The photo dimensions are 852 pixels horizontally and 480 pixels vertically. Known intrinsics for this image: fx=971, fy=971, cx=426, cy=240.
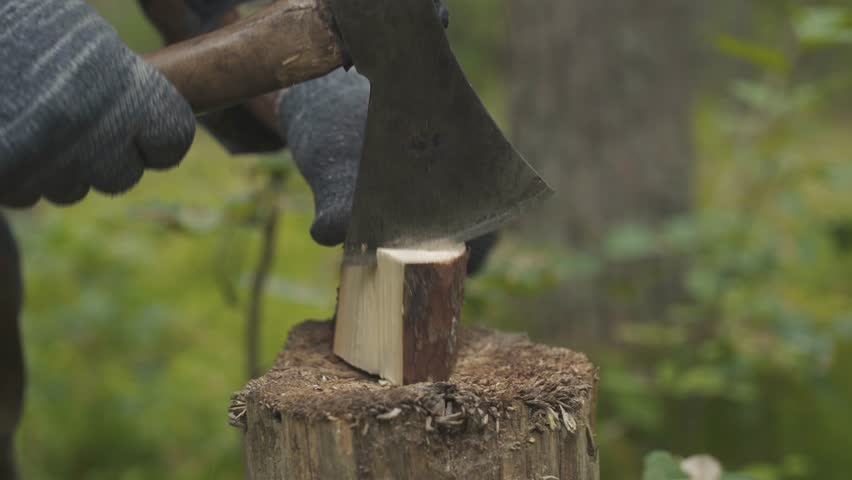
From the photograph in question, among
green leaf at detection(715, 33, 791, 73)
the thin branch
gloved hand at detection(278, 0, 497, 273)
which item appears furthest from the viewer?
the thin branch

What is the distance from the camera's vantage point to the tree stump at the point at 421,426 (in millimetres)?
1218

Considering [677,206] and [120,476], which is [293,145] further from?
[677,206]

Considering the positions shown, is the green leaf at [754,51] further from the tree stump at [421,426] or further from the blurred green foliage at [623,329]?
the tree stump at [421,426]

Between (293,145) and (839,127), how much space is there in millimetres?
11189

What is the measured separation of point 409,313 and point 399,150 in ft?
0.76

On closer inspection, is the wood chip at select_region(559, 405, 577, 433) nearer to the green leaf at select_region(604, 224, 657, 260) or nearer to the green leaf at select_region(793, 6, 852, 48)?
the green leaf at select_region(793, 6, 852, 48)

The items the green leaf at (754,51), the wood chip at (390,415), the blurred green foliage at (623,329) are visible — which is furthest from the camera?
the blurred green foliage at (623,329)

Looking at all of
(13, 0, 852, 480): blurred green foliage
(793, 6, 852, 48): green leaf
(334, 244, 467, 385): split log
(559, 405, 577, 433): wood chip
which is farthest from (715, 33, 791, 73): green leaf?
(559, 405, 577, 433): wood chip

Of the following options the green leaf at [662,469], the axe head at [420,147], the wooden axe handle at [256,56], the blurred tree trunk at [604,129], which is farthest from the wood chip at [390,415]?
the blurred tree trunk at [604,129]

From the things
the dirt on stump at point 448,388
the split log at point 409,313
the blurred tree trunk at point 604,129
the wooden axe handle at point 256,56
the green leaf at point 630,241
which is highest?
the blurred tree trunk at point 604,129

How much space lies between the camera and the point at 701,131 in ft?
19.8

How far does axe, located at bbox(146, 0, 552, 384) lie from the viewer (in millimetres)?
1357

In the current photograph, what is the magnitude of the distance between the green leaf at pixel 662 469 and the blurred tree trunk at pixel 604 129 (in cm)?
244

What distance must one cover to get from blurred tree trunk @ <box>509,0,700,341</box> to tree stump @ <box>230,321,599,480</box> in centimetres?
253
